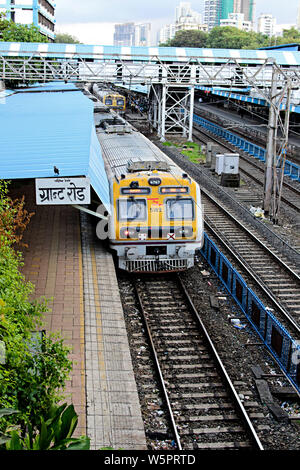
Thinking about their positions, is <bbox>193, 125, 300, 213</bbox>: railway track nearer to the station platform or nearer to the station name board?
the station platform

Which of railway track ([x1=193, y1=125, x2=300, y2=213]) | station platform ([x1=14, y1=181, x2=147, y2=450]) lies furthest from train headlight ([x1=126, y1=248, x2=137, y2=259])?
railway track ([x1=193, y1=125, x2=300, y2=213])

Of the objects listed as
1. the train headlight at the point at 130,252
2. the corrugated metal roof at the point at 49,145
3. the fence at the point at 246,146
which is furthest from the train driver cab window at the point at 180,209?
the fence at the point at 246,146

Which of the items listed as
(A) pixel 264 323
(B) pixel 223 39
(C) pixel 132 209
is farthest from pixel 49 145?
(B) pixel 223 39

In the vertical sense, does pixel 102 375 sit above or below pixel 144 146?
below

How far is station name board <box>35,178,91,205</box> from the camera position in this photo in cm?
1084

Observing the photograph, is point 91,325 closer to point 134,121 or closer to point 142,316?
point 142,316

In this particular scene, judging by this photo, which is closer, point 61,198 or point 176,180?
point 61,198

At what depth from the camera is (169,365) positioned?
30.9 feet

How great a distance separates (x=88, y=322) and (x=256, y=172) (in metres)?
18.7

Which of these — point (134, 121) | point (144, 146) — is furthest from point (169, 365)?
point (134, 121)

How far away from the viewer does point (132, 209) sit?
1286cm

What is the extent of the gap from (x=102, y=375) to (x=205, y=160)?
22.7m

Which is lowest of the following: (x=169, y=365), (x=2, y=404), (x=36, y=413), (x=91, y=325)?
(x=169, y=365)

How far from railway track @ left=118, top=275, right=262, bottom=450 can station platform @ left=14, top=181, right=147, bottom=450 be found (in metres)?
0.78
